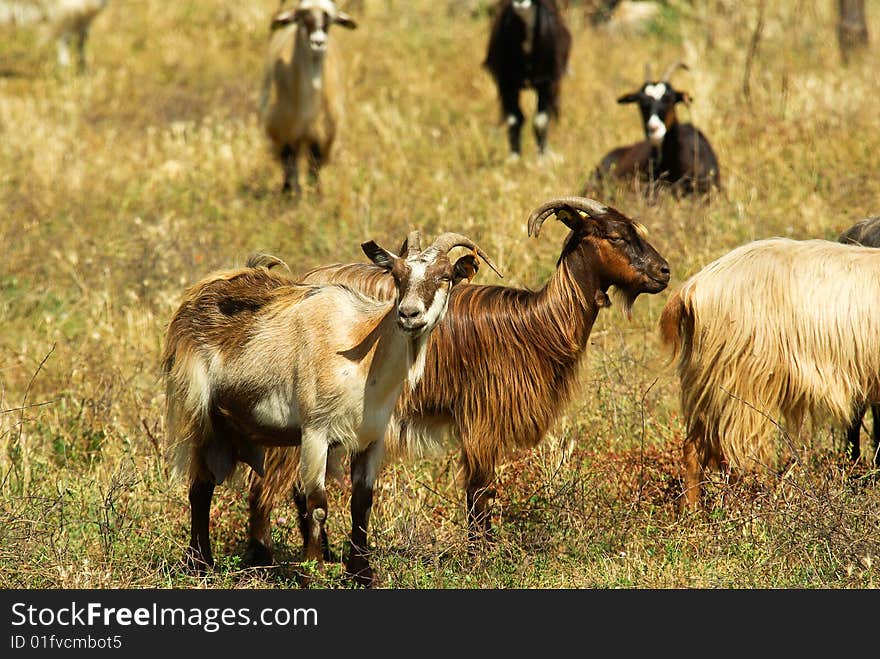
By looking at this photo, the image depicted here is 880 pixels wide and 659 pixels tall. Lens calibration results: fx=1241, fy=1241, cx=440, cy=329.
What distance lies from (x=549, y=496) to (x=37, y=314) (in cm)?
467

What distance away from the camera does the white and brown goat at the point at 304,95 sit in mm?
12477

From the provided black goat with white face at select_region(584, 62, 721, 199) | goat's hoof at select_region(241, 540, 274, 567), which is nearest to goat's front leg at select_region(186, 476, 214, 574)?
goat's hoof at select_region(241, 540, 274, 567)

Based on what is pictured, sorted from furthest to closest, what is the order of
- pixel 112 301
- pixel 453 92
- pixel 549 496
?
pixel 453 92 → pixel 112 301 → pixel 549 496

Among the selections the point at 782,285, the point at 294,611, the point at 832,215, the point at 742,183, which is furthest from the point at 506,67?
the point at 294,611

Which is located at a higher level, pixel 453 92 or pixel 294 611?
pixel 453 92

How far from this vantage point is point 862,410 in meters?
6.88

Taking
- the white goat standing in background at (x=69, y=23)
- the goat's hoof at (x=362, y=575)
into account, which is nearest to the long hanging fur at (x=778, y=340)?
the goat's hoof at (x=362, y=575)

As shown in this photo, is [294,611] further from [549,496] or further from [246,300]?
[549,496]

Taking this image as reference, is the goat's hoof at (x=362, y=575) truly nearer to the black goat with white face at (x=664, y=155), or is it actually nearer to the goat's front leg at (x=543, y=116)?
the black goat with white face at (x=664, y=155)

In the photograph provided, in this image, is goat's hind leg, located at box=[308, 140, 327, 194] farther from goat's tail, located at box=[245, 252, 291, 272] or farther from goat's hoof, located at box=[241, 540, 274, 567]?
goat's hoof, located at box=[241, 540, 274, 567]

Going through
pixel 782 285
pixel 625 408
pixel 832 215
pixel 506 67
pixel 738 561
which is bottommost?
pixel 738 561

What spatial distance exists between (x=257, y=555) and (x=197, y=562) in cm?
37

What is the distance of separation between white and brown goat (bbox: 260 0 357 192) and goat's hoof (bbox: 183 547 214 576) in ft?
21.7

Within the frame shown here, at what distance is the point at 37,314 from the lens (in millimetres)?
9531
